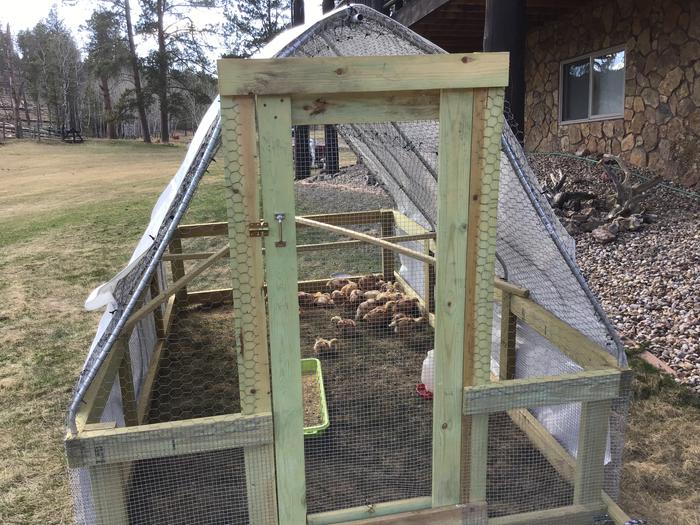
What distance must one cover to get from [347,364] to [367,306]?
0.84 meters

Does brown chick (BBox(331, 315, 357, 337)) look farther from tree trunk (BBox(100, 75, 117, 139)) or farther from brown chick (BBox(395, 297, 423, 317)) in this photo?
tree trunk (BBox(100, 75, 117, 139))

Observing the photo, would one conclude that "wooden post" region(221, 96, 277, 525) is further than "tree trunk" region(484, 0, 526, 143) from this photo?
No

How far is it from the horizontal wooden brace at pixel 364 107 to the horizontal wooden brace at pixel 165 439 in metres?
0.94

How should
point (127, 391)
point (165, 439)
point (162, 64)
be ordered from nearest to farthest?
point (165, 439) < point (127, 391) < point (162, 64)

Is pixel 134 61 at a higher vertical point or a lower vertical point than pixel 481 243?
higher

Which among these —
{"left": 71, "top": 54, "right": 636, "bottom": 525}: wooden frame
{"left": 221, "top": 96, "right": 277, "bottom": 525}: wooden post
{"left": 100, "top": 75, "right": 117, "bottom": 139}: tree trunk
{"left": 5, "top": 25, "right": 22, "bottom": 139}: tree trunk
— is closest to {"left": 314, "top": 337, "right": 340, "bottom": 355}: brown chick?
{"left": 71, "top": 54, "right": 636, "bottom": 525}: wooden frame

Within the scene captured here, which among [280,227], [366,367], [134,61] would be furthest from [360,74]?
[134,61]

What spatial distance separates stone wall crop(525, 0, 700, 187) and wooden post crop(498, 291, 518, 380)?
402cm

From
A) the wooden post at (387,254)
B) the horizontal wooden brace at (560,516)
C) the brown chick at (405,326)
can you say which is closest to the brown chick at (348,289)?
the wooden post at (387,254)

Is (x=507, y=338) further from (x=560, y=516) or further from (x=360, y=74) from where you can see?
(x=360, y=74)

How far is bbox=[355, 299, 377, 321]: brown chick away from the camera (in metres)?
4.52

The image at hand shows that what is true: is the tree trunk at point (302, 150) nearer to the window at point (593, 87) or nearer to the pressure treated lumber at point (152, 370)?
the pressure treated lumber at point (152, 370)

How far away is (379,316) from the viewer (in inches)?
175

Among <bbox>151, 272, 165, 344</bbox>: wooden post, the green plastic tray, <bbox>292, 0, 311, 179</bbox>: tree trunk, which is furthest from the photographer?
<bbox>292, 0, 311, 179</bbox>: tree trunk
